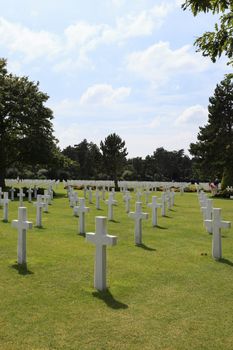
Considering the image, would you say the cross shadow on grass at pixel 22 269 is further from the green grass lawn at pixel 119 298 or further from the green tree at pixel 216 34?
the green tree at pixel 216 34

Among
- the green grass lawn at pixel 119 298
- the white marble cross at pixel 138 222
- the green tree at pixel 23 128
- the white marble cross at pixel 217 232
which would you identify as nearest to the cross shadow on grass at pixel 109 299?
the green grass lawn at pixel 119 298

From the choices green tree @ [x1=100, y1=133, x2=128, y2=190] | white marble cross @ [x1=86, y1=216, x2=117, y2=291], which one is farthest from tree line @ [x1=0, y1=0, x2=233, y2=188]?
white marble cross @ [x1=86, y1=216, x2=117, y2=291]

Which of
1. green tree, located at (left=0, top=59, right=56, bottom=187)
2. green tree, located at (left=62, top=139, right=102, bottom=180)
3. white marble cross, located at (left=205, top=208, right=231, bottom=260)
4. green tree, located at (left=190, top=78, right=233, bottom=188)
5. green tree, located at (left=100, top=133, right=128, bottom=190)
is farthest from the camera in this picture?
green tree, located at (left=62, top=139, right=102, bottom=180)

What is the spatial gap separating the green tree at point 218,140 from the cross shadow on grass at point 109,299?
109 ft

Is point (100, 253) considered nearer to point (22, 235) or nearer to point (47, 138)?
point (22, 235)

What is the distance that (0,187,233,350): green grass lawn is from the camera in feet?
14.0

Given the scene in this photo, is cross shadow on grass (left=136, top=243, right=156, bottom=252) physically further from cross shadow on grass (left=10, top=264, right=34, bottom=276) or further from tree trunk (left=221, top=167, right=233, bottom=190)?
tree trunk (left=221, top=167, right=233, bottom=190)

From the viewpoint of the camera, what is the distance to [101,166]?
4981 cm

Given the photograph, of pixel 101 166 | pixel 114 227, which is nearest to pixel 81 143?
pixel 101 166

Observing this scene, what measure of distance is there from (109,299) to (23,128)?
98.1 feet

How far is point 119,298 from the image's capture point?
18.4 feet

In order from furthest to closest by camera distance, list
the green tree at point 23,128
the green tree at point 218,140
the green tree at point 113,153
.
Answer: the green tree at point 113,153 < the green tree at point 218,140 < the green tree at point 23,128

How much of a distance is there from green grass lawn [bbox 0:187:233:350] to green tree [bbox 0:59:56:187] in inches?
944

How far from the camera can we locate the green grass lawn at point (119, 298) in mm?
4281
